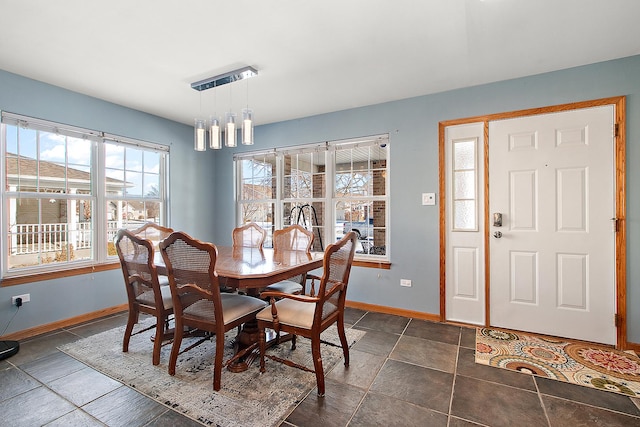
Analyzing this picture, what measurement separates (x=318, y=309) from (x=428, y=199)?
197 cm

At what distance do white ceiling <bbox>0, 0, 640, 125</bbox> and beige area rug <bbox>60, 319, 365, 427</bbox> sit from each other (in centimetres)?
241

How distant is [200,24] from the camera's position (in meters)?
2.03

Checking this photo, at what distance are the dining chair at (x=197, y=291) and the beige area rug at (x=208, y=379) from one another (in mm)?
135

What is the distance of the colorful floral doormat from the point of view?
2.06 m

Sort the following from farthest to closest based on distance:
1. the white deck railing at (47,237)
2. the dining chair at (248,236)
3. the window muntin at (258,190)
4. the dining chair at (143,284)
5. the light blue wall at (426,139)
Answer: the window muntin at (258,190) → the dining chair at (248,236) → the white deck railing at (47,237) → the light blue wall at (426,139) → the dining chair at (143,284)

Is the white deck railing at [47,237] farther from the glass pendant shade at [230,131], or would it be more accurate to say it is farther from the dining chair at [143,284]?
the glass pendant shade at [230,131]

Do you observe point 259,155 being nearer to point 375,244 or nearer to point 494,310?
point 375,244

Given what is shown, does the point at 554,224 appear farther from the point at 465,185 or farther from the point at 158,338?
the point at 158,338

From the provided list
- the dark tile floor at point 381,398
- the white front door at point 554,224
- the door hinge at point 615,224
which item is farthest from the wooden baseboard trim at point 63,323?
the door hinge at point 615,224

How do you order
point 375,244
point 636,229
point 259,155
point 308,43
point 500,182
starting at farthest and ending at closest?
point 259,155
point 375,244
point 500,182
point 636,229
point 308,43

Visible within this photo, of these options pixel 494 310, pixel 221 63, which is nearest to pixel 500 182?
pixel 494 310

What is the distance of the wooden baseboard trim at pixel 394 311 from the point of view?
10.6 feet

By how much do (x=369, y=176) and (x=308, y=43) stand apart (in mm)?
1802

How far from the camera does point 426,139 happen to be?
327cm
